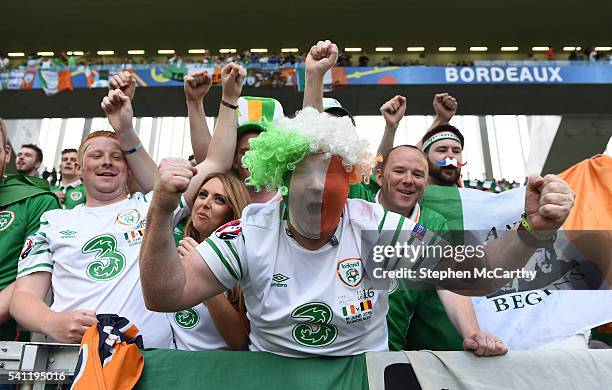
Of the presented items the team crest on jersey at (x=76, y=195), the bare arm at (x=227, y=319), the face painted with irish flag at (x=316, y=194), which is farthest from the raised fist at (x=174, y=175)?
the team crest on jersey at (x=76, y=195)

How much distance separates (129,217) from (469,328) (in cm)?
162

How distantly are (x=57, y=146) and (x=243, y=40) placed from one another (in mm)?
8839

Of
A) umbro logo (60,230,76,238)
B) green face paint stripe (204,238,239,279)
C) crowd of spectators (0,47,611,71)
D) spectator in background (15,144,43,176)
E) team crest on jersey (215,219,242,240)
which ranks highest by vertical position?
crowd of spectators (0,47,611,71)

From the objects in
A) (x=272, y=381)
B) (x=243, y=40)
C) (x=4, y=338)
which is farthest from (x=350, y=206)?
(x=243, y=40)

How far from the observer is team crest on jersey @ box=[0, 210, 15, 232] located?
2.56 m

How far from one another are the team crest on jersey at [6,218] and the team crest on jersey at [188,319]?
47.8 inches

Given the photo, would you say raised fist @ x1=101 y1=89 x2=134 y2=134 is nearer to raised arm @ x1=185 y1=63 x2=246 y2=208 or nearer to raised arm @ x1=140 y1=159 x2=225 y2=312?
raised arm @ x1=185 y1=63 x2=246 y2=208

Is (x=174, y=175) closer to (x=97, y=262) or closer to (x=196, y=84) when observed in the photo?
(x=97, y=262)

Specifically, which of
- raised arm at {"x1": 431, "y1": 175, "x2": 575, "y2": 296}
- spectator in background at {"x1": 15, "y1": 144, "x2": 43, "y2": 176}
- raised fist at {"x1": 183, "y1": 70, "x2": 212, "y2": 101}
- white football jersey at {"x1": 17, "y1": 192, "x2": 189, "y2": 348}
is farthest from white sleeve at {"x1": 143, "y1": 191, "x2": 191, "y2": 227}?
spectator in background at {"x1": 15, "y1": 144, "x2": 43, "y2": 176}

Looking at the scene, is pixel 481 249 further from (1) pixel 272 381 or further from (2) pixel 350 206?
(1) pixel 272 381

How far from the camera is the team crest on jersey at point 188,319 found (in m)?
2.01

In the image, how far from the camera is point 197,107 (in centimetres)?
292

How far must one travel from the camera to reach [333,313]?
1621mm

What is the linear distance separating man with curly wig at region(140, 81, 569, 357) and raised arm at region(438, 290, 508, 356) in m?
0.21
